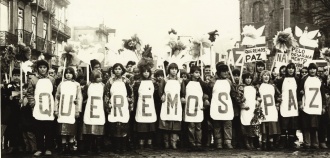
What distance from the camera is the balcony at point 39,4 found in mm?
37156

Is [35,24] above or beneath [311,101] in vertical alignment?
above

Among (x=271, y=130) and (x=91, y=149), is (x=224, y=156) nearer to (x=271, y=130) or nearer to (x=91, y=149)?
Answer: (x=271, y=130)

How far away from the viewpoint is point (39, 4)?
38.4 metres

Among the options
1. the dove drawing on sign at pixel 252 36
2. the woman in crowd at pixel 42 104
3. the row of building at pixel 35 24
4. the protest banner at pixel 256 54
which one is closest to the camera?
the woman in crowd at pixel 42 104

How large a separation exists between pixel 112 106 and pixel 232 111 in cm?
253

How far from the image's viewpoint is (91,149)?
36.3 ft

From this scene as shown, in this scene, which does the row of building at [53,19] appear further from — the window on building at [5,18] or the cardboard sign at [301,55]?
the cardboard sign at [301,55]

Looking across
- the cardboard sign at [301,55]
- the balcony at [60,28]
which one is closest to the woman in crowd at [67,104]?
the cardboard sign at [301,55]

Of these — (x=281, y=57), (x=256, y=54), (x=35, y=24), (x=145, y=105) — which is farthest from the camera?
(x=35, y=24)

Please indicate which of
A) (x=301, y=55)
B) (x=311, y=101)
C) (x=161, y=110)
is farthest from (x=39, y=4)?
(x=311, y=101)

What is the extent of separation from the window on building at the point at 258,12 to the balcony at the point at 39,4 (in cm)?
2136

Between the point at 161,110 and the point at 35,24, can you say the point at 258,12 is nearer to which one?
the point at 35,24

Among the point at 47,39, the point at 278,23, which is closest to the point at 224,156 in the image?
the point at 47,39

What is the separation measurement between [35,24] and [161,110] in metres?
29.1
